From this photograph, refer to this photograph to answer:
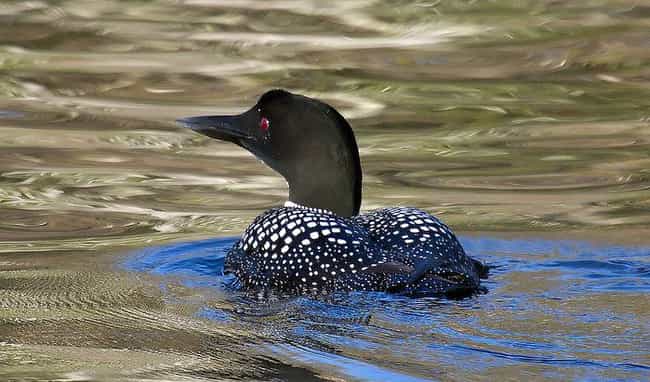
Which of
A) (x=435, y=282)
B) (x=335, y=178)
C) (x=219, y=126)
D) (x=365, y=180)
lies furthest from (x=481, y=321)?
(x=365, y=180)

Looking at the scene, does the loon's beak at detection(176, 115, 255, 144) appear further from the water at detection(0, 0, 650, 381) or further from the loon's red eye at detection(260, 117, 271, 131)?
the water at detection(0, 0, 650, 381)

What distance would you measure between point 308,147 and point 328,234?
719mm

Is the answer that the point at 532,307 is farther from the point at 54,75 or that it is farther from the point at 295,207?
the point at 54,75

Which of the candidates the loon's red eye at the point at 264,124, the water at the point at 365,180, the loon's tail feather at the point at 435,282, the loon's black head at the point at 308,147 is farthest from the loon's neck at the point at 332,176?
the loon's tail feather at the point at 435,282

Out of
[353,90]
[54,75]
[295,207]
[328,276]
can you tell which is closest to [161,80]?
[54,75]

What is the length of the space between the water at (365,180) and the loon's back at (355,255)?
11 cm

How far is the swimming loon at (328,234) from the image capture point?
5598 millimetres

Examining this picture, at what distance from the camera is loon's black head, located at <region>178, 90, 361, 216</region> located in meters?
6.18

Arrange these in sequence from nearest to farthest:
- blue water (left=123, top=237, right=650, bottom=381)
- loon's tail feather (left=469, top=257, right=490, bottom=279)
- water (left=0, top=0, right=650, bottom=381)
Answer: blue water (left=123, top=237, right=650, bottom=381), water (left=0, top=0, right=650, bottom=381), loon's tail feather (left=469, top=257, right=490, bottom=279)

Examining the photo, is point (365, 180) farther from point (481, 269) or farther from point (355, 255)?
point (355, 255)

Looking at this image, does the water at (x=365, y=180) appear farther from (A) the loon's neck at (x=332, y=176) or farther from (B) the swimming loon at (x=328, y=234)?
(A) the loon's neck at (x=332, y=176)

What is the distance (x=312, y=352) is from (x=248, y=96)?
5035mm

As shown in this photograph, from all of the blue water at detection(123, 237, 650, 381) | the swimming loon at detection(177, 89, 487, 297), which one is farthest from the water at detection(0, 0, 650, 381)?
the swimming loon at detection(177, 89, 487, 297)

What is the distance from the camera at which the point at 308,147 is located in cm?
632
